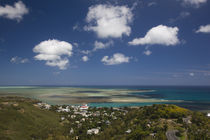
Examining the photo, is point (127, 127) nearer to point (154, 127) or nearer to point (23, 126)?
point (154, 127)

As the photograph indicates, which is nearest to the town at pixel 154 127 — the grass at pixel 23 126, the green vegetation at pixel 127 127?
the green vegetation at pixel 127 127


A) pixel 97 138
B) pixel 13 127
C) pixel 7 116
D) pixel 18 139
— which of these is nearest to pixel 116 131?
pixel 97 138

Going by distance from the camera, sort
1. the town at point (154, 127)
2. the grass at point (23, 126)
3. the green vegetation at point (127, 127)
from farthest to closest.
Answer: the grass at point (23, 126)
the green vegetation at point (127, 127)
the town at point (154, 127)

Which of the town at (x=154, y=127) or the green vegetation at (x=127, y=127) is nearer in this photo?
the town at (x=154, y=127)

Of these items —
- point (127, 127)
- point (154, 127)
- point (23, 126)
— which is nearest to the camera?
point (154, 127)

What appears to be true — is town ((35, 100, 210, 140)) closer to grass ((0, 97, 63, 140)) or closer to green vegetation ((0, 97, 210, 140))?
green vegetation ((0, 97, 210, 140))

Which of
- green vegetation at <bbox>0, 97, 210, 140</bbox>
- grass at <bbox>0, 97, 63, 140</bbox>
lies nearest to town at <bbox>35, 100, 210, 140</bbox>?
green vegetation at <bbox>0, 97, 210, 140</bbox>

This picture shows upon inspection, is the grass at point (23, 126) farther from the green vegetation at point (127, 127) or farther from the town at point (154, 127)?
the town at point (154, 127)

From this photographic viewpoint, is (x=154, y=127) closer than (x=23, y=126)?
Yes

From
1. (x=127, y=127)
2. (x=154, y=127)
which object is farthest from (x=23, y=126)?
(x=154, y=127)

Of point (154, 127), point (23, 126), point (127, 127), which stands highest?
point (154, 127)

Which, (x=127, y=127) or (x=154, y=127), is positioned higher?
(x=154, y=127)
